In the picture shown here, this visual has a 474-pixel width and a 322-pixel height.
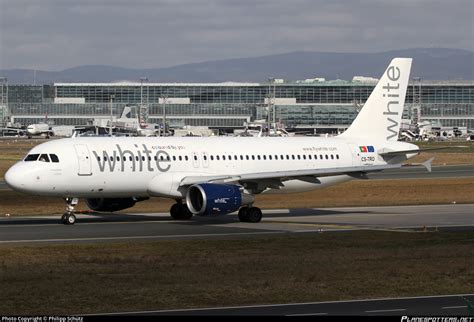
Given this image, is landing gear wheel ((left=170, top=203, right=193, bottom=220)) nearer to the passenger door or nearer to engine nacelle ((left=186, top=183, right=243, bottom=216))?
engine nacelle ((left=186, top=183, right=243, bottom=216))

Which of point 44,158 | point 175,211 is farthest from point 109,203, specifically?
point 44,158

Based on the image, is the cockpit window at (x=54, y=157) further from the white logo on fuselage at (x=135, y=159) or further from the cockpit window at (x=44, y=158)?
the white logo on fuselage at (x=135, y=159)

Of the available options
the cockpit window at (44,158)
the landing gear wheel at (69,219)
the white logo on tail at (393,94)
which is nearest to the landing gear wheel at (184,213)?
the landing gear wheel at (69,219)

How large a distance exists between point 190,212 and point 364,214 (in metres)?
9.99

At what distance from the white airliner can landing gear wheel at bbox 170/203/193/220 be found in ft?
0.13

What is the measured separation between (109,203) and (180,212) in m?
3.56

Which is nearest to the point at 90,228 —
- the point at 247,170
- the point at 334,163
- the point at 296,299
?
the point at 247,170

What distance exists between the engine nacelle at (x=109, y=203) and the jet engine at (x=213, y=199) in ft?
15.8

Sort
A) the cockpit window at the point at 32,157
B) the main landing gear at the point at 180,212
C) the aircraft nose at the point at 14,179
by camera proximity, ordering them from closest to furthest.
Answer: the aircraft nose at the point at 14,179 → the cockpit window at the point at 32,157 → the main landing gear at the point at 180,212

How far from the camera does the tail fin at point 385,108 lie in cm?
5853

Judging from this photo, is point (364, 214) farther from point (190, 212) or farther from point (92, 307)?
point (92, 307)

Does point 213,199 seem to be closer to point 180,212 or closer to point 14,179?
point 180,212

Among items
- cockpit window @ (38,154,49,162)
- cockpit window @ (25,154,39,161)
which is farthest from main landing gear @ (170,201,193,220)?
cockpit window @ (25,154,39,161)

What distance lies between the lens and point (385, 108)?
5912cm
